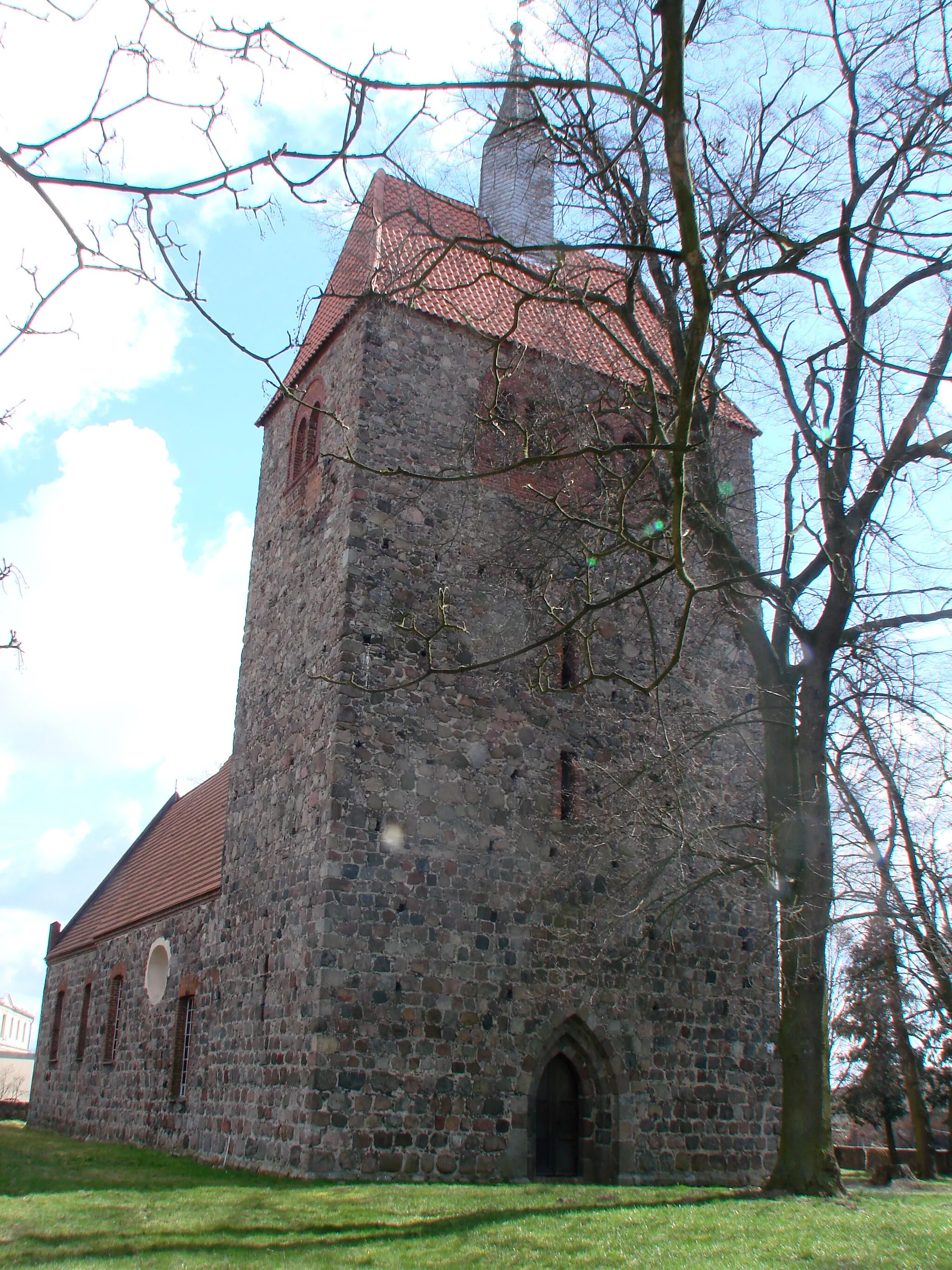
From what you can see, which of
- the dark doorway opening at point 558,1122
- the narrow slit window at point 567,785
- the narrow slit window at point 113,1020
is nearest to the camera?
the dark doorway opening at point 558,1122

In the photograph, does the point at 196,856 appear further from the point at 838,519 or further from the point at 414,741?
the point at 838,519

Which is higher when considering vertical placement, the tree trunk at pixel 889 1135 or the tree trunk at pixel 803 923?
the tree trunk at pixel 803 923

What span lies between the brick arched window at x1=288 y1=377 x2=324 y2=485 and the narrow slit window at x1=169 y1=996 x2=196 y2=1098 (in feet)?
24.2

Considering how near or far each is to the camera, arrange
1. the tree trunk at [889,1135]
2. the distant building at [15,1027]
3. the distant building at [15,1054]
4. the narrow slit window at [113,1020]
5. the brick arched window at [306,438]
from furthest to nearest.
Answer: the distant building at [15,1027], the distant building at [15,1054], the tree trunk at [889,1135], the narrow slit window at [113,1020], the brick arched window at [306,438]

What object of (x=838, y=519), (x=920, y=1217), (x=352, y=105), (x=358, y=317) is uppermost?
(x=358, y=317)

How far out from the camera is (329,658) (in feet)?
41.5

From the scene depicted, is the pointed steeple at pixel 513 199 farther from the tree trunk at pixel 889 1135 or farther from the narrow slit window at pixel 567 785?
the tree trunk at pixel 889 1135

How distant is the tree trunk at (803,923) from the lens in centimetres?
1005

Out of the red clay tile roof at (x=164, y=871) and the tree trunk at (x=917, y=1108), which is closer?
the red clay tile roof at (x=164, y=871)

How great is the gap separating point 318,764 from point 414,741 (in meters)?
1.10

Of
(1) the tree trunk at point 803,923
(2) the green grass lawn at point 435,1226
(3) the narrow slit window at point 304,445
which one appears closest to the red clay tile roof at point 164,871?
(3) the narrow slit window at point 304,445

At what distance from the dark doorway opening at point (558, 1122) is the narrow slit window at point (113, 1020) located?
8451mm

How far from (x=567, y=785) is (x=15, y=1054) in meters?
76.1

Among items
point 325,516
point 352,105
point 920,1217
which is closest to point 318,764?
point 325,516
